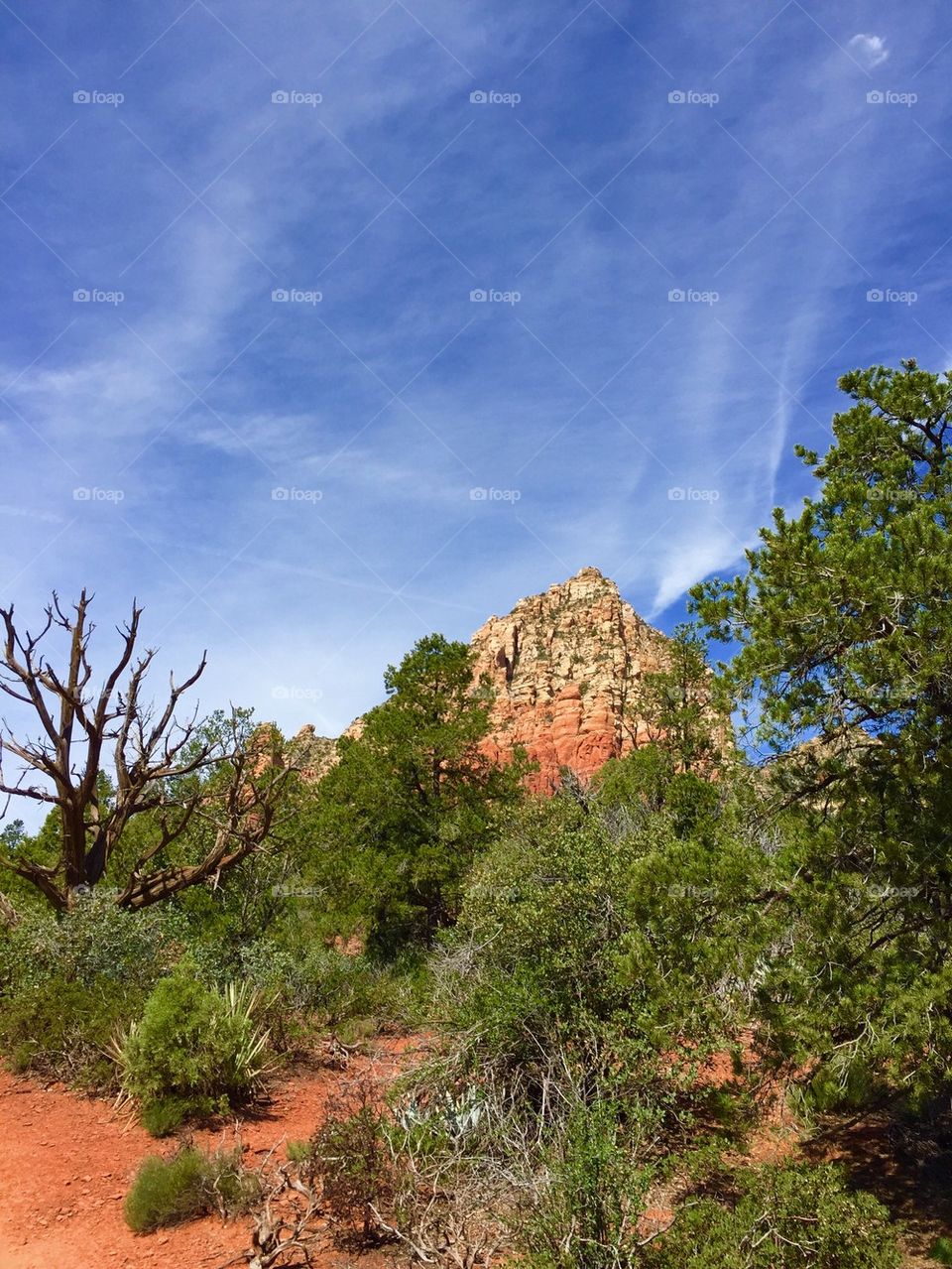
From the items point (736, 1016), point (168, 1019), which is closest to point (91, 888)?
point (168, 1019)

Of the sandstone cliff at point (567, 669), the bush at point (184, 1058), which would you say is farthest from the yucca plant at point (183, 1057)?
the sandstone cliff at point (567, 669)

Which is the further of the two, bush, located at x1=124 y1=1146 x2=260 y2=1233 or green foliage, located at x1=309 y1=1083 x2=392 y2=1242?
bush, located at x1=124 y1=1146 x2=260 y2=1233

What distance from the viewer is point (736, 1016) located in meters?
7.14

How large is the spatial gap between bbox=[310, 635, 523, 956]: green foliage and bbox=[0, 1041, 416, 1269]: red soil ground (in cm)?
854

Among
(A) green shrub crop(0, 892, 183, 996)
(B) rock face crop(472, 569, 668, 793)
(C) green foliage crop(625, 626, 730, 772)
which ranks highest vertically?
(B) rock face crop(472, 569, 668, 793)

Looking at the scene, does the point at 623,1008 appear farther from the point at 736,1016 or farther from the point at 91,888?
the point at 91,888

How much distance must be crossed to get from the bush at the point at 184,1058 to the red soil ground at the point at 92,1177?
368 mm

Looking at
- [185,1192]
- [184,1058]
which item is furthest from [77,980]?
[185,1192]

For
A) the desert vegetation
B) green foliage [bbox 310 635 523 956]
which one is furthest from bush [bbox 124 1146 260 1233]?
green foliage [bbox 310 635 523 956]

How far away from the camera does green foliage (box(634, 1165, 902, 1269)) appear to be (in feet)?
19.6

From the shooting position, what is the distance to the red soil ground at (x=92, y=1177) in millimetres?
7062

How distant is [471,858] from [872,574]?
1625cm

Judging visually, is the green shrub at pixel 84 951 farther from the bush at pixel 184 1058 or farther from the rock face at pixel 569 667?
the rock face at pixel 569 667

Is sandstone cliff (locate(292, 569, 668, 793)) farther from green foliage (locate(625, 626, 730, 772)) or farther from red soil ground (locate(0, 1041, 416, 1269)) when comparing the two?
red soil ground (locate(0, 1041, 416, 1269))
